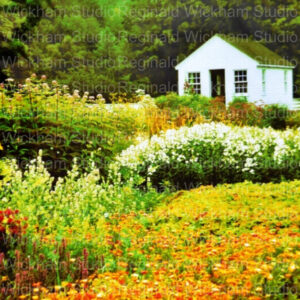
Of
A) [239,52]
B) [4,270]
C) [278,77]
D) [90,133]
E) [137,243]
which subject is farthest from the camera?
[278,77]

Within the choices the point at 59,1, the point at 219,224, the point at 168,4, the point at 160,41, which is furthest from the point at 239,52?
the point at 219,224

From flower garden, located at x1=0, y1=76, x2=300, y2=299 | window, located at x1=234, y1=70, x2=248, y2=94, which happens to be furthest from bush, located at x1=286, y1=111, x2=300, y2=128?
flower garden, located at x1=0, y1=76, x2=300, y2=299

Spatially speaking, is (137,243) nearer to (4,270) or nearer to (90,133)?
(4,270)

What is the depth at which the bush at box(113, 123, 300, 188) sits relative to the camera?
952cm

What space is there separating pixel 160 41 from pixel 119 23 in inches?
170

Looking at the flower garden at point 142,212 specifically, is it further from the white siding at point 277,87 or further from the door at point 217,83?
→ the door at point 217,83

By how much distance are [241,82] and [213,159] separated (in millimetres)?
16471

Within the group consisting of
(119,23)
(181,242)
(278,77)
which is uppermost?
(119,23)

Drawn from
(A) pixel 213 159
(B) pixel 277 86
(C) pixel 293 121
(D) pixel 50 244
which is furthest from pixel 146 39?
(D) pixel 50 244

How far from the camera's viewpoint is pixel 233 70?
25.6 meters

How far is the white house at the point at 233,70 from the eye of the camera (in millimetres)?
25141

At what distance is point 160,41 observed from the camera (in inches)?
1296

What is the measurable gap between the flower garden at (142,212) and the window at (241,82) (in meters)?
13.3

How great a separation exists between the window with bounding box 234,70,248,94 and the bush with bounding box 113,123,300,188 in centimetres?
1568
